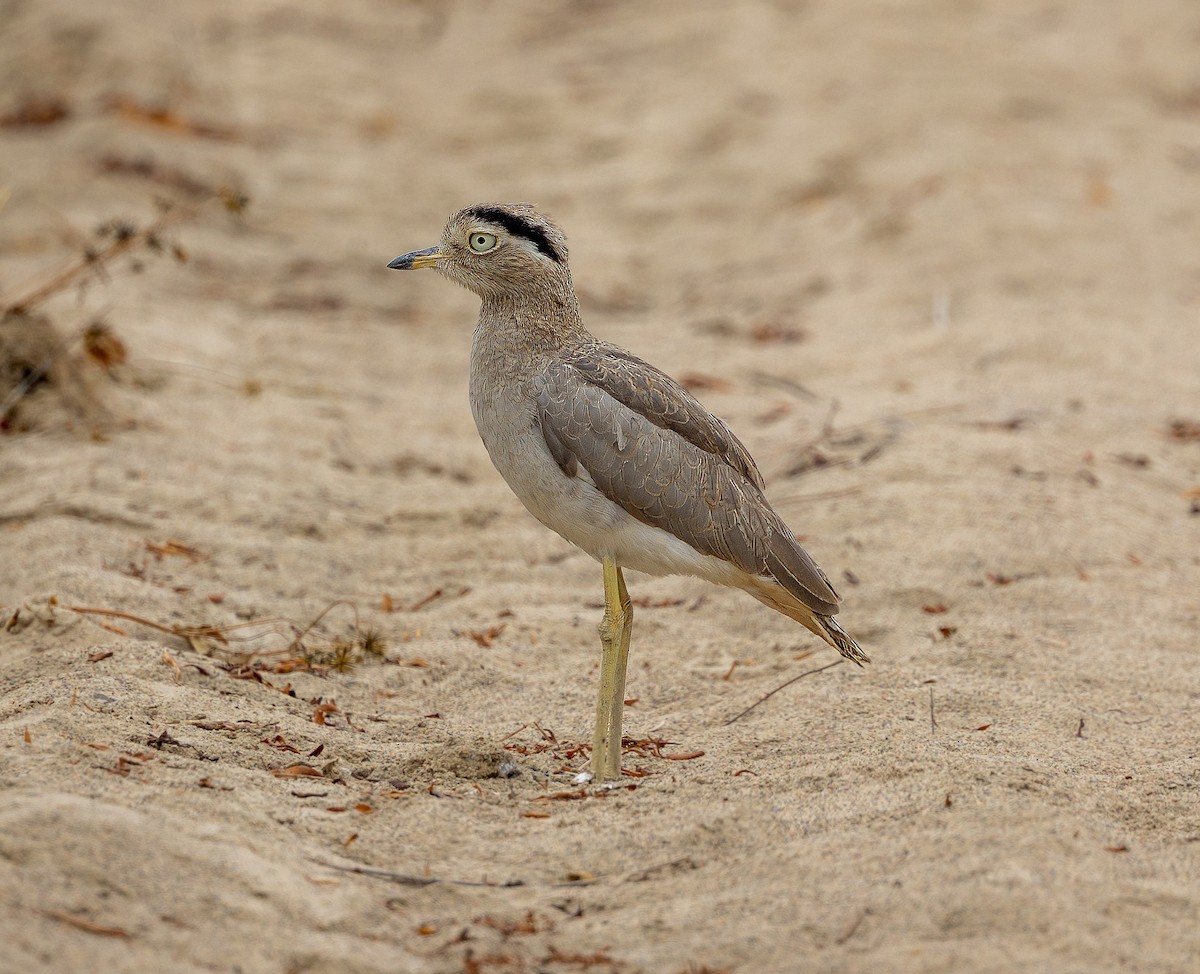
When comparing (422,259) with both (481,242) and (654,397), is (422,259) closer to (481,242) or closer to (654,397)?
(481,242)

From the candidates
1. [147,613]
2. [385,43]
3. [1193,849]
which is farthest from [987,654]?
[385,43]

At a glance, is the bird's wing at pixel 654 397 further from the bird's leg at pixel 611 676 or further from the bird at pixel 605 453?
A: the bird's leg at pixel 611 676

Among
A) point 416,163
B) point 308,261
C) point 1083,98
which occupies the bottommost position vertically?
point 308,261

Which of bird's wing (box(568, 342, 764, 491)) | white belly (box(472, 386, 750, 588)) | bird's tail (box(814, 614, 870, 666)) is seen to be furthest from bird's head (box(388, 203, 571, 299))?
bird's tail (box(814, 614, 870, 666))

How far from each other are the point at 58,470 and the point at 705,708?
3.58m

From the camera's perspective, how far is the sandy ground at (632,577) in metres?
3.56

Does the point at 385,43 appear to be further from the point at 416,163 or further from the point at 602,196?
the point at 602,196

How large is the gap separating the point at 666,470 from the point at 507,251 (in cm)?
101

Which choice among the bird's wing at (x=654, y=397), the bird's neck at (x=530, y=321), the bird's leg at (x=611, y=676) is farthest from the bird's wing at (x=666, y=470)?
the bird's leg at (x=611, y=676)

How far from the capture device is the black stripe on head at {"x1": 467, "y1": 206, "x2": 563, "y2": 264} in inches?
197

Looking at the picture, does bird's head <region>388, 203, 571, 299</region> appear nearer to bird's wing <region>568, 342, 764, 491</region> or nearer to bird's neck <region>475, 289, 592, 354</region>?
bird's neck <region>475, 289, 592, 354</region>

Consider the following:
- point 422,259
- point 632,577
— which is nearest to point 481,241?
point 422,259

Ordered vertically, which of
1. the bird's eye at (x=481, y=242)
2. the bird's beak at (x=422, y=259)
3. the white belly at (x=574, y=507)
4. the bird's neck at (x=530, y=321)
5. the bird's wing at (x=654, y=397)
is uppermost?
the bird's eye at (x=481, y=242)

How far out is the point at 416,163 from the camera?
524 inches
